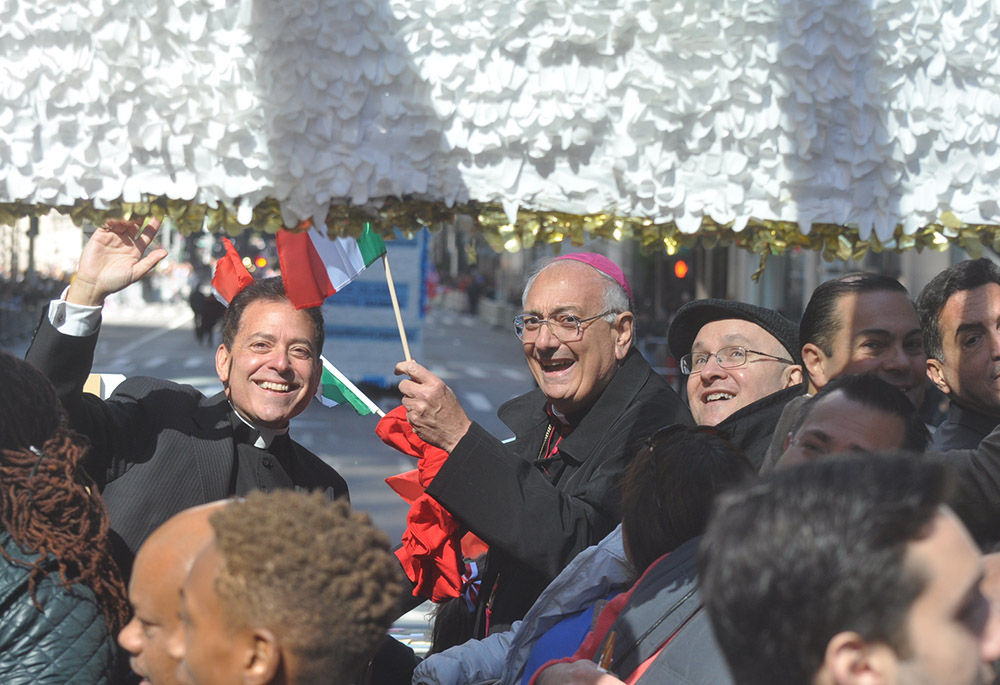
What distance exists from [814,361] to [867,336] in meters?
0.14

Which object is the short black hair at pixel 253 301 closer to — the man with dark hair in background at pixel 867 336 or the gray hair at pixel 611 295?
the gray hair at pixel 611 295

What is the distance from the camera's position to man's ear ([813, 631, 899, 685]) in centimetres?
110

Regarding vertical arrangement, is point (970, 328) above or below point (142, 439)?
above

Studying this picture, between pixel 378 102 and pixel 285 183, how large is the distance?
20cm

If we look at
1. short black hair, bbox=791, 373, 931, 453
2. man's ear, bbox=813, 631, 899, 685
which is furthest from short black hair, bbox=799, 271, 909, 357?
man's ear, bbox=813, 631, 899, 685

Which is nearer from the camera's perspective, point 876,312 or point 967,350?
point 967,350

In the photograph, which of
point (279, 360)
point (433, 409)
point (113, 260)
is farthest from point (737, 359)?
point (113, 260)

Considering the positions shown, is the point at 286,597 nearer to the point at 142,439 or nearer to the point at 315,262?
the point at 315,262

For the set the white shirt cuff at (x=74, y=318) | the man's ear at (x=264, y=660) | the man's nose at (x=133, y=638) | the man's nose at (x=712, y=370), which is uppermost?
the white shirt cuff at (x=74, y=318)

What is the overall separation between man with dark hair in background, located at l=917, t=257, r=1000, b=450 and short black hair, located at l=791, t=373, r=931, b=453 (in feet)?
1.60

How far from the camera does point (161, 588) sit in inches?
57.2

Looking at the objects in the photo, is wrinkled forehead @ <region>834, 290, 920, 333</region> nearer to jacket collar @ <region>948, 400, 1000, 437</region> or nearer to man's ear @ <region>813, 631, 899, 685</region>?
jacket collar @ <region>948, 400, 1000, 437</region>

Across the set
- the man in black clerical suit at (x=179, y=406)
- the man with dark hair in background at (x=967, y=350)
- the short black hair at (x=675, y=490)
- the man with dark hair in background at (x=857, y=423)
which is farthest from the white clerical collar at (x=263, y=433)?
the man with dark hair in background at (x=967, y=350)

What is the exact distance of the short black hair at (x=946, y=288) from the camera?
239 centimetres
